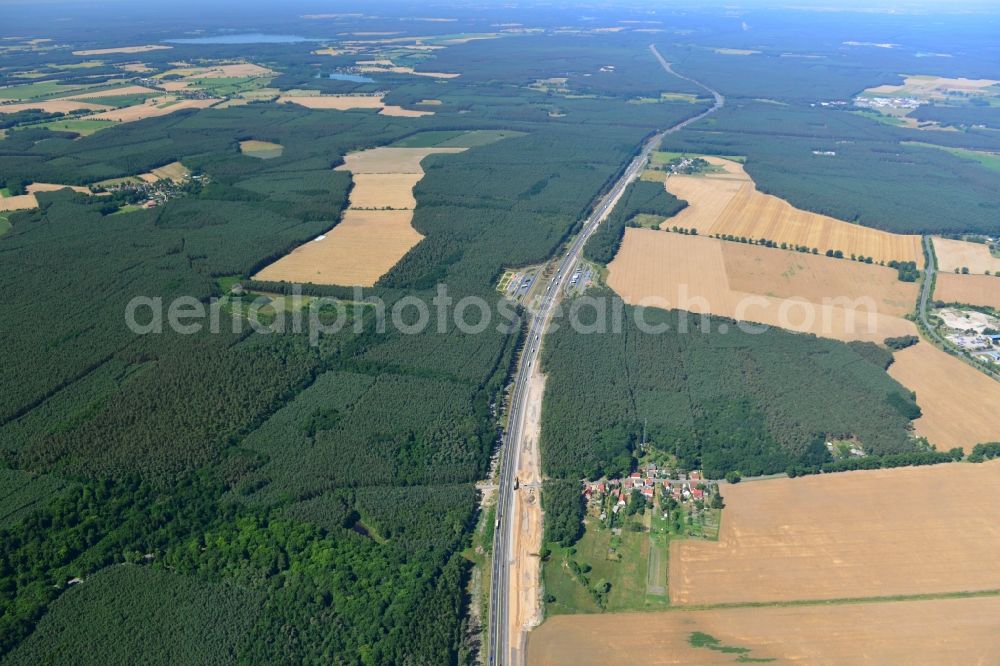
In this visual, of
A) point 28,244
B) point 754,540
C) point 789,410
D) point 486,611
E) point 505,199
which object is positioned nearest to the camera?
point 486,611

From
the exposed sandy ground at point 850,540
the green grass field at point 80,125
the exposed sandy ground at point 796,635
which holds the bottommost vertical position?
the exposed sandy ground at point 796,635

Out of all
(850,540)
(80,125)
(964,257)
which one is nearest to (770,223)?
(964,257)

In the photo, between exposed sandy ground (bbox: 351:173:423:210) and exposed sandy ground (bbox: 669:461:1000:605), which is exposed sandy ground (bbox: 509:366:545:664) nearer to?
exposed sandy ground (bbox: 669:461:1000:605)

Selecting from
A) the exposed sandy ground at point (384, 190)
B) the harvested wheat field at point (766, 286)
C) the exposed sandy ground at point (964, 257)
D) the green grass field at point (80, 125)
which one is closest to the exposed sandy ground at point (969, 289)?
the exposed sandy ground at point (964, 257)

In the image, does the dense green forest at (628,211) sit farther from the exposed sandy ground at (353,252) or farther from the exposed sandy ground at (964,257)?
the exposed sandy ground at (964,257)

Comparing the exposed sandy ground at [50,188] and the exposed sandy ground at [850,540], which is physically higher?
the exposed sandy ground at [50,188]

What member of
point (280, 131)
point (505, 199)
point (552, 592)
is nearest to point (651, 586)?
point (552, 592)

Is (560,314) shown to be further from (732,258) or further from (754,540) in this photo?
(754,540)
